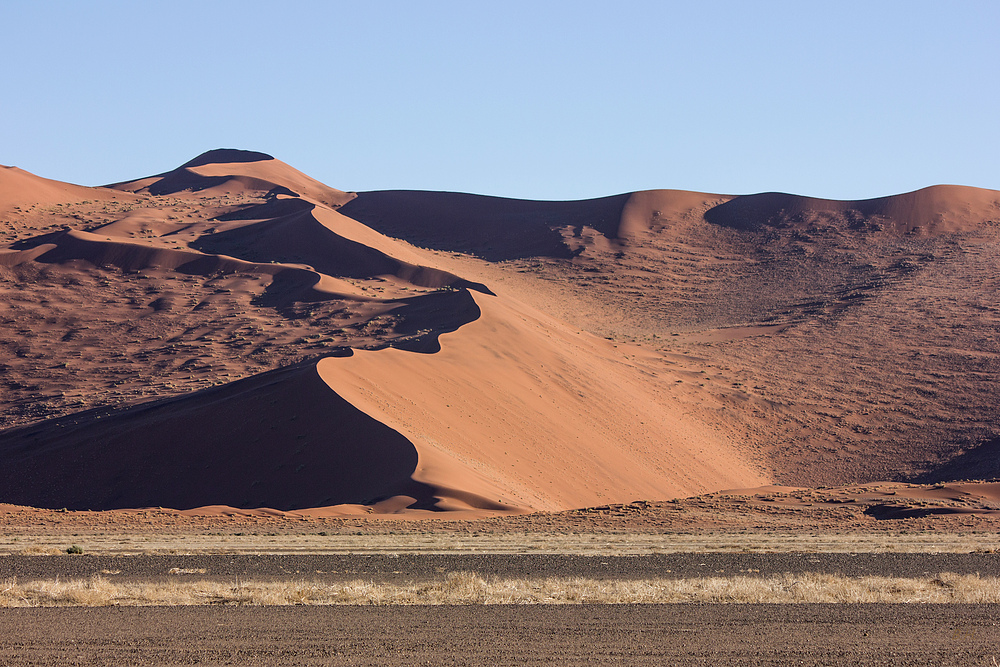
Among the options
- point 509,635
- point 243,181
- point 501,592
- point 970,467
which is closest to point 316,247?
point 243,181

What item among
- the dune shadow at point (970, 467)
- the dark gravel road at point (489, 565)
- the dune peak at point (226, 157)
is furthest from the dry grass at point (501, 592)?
the dune peak at point (226, 157)

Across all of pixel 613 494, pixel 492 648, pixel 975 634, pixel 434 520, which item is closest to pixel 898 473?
pixel 613 494

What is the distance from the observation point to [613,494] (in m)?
30.7

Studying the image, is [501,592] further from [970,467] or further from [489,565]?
[970,467]

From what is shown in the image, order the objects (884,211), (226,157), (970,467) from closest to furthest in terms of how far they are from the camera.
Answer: (970,467)
(884,211)
(226,157)

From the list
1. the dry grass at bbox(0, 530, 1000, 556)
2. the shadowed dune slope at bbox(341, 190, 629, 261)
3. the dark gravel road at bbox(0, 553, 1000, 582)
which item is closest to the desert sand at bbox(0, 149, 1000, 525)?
the shadowed dune slope at bbox(341, 190, 629, 261)

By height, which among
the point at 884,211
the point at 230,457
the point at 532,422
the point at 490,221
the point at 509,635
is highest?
the point at 884,211

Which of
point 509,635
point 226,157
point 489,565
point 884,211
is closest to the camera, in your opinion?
point 509,635

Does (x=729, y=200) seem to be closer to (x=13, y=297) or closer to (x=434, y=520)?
(x=13, y=297)

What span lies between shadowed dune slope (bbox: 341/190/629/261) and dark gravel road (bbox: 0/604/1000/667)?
6603 centimetres

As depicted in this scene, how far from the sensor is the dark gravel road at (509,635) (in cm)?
947

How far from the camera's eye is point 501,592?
526 inches

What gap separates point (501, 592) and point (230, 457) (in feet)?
59.8

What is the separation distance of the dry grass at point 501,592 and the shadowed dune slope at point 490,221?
63488 millimetres
